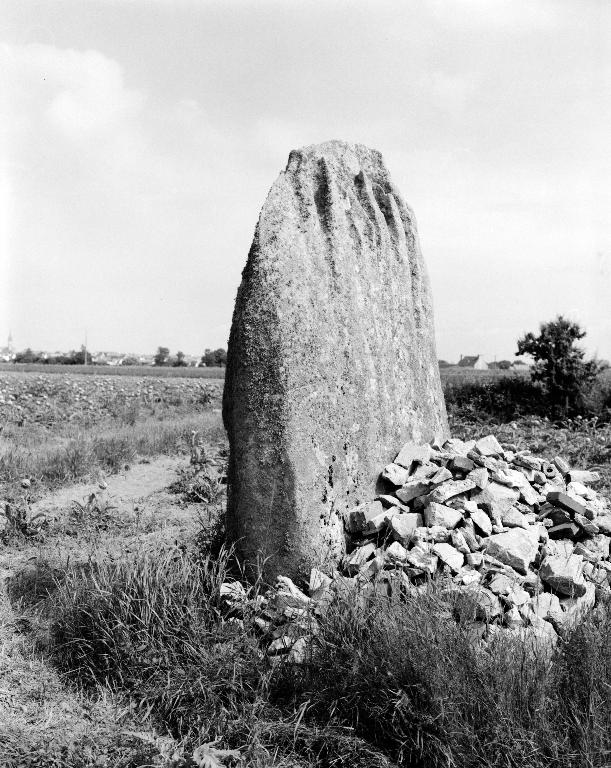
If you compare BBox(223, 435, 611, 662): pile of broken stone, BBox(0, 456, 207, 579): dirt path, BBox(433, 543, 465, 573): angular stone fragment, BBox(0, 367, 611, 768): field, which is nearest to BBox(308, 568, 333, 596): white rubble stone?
BBox(223, 435, 611, 662): pile of broken stone

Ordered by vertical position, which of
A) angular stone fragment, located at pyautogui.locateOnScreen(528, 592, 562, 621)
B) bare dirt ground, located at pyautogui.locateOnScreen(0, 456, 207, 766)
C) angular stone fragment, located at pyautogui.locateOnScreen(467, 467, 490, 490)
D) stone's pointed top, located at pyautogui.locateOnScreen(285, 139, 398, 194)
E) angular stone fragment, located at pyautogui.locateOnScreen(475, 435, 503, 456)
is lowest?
bare dirt ground, located at pyautogui.locateOnScreen(0, 456, 207, 766)

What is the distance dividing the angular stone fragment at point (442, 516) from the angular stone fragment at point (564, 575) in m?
0.65

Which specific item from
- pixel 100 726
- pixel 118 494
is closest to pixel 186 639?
pixel 100 726

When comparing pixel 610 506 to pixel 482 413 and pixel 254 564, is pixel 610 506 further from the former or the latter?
pixel 482 413

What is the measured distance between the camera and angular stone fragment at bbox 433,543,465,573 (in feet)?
14.5

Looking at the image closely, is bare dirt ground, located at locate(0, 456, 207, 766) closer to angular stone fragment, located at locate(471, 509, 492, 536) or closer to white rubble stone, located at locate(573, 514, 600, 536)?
angular stone fragment, located at locate(471, 509, 492, 536)

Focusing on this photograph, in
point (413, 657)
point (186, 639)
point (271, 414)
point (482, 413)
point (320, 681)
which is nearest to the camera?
point (413, 657)

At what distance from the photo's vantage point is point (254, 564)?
4.73 metres

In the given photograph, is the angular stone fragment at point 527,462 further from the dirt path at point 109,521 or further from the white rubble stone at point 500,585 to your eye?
the dirt path at point 109,521

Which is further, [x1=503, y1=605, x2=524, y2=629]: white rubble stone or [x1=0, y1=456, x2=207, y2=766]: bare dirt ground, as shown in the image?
[x1=503, y1=605, x2=524, y2=629]: white rubble stone

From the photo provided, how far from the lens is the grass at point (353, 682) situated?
10.3ft

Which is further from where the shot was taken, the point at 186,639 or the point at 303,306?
the point at 303,306

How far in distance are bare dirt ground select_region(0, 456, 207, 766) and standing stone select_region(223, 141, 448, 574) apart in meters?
1.32

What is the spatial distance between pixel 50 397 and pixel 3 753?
1902 centimetres
